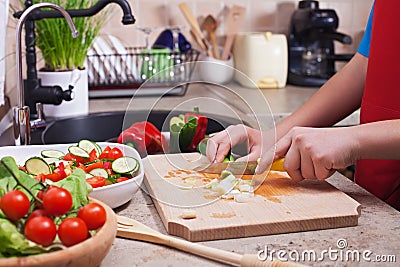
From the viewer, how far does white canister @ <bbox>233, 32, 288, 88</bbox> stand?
2369 mm

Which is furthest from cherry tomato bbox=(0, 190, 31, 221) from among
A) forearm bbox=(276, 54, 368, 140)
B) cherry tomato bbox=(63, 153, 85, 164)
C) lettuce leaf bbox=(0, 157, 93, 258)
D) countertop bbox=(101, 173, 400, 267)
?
forearm bbox=(276, 54, 368, 140)

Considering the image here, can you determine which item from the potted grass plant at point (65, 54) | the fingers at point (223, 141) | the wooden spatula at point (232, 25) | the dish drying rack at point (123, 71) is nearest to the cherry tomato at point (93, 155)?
the fingers at point (223, 141)

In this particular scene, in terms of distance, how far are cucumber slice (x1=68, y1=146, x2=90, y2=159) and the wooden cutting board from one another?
0.13 m

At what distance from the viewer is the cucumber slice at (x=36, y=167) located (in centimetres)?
100

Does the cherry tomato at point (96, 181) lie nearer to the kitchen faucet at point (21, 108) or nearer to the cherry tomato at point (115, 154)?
the cherry tomato at point (115, 154)

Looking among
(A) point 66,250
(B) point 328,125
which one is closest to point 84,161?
(A) point 66,250

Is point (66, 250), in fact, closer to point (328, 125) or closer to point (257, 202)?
point (257, 202)

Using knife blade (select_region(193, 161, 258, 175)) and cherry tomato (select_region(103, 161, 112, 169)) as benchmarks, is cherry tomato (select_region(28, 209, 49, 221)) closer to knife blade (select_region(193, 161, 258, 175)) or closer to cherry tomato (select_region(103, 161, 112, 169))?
cherry tomato (select_region(103, 161, 112, 169))

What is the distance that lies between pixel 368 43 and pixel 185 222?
75 cm

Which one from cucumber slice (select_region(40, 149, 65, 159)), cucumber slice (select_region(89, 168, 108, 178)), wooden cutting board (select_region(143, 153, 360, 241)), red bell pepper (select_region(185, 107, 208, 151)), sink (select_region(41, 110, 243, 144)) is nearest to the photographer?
wooden cutting board (select_region(143, 153, 360, 241))

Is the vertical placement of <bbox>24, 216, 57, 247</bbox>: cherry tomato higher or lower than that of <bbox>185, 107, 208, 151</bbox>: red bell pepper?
higher

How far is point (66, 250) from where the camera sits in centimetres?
68

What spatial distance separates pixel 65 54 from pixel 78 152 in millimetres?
817

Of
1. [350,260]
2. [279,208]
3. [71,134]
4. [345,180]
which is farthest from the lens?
[71,134]
